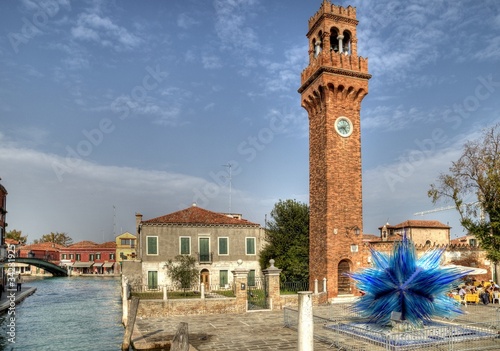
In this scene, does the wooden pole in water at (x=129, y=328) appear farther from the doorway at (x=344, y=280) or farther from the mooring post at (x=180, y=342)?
the doorway at (x=344, y=280)

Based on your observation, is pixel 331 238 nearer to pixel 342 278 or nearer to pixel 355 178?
pixel 342 278

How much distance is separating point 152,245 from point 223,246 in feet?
20.1

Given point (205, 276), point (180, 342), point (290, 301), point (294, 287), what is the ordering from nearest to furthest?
point (180, 342), point (290, 301), point (294, 287), point (205, 276)

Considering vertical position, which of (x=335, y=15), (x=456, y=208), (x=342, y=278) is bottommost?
(x=342, y=278)

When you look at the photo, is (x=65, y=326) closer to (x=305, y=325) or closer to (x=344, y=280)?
(x=344, y=280)

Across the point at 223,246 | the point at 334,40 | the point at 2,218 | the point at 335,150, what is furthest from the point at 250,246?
the point at 2,218

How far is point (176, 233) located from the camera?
34.5 metres

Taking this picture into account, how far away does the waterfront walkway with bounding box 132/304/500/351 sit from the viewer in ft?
42.5

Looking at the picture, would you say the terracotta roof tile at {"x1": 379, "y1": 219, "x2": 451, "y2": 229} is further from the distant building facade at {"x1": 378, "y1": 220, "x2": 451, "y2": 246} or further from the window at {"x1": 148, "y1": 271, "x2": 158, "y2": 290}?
the window at {"x1": 148, "y1": 271, "x2": 158, "y2": 290}

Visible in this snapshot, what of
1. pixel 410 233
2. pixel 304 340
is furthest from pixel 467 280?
pixel 304 340

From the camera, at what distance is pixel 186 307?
19.3m

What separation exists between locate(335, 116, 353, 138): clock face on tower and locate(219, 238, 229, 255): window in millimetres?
15658

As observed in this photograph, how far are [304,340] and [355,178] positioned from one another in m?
18.4

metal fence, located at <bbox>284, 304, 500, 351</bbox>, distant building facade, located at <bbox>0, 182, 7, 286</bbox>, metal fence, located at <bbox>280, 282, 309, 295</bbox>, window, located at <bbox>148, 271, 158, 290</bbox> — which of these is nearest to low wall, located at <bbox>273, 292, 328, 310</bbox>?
metal fence, located at <bbox>280, 282, 309, 295</bbox>
